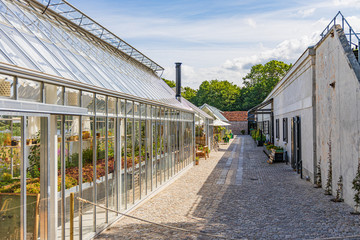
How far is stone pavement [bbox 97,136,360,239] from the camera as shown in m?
7.73

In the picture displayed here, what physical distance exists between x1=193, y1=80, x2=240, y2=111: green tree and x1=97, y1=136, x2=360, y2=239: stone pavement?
225ft

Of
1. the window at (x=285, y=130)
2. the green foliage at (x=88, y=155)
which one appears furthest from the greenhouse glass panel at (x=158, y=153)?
the window at (x=285, y=130)

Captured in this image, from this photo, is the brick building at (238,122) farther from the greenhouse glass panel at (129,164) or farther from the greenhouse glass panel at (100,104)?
the greenhouse glass panel at (100,104)

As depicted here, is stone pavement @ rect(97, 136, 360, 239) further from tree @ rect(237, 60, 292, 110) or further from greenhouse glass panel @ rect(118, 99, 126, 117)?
tree @ rect(237, 60, 292, 110)

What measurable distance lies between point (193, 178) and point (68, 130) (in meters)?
9.90

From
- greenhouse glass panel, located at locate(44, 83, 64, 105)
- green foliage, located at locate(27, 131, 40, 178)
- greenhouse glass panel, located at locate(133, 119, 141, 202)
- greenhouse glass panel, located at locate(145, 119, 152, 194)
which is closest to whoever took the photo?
green foliage, located at locate(27, 131, 40, 178)

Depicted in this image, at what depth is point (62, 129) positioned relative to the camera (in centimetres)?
645

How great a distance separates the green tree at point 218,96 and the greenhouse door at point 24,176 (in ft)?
256

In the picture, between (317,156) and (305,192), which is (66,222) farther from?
(317,156)

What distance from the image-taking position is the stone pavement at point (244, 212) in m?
7.73

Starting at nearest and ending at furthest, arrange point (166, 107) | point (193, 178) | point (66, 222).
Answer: point (66, 222), point (166, 107), point (193, 178)

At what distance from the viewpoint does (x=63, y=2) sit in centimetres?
1048

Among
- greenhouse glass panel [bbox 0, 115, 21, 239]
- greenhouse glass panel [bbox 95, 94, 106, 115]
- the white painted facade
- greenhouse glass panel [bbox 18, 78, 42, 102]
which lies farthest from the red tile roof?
greenhouse glass panel [bbox 0, 115, 21, 239]

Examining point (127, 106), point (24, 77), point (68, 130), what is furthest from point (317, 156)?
point (24, 77)
